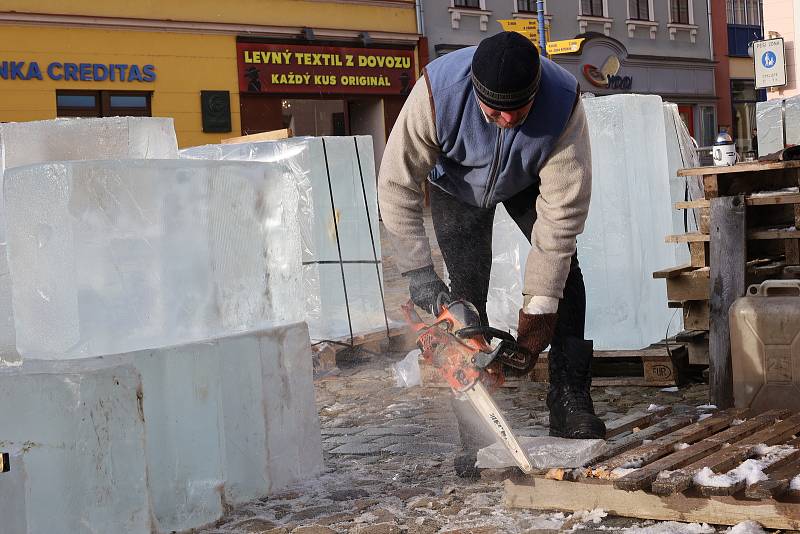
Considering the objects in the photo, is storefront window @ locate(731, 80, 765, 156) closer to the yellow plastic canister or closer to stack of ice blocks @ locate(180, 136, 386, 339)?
stack of ice blocks @ locate(180, 136, 386, 339)

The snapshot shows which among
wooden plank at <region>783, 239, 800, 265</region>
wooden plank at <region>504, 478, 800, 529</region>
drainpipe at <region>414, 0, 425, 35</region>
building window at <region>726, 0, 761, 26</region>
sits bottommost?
wooden plank at <region>504, 478, 800, 529</region>

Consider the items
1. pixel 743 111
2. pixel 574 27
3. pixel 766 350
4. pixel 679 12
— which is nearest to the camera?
pixel 766 350

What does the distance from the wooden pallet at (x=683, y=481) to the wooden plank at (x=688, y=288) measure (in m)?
1.40

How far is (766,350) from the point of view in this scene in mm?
4816

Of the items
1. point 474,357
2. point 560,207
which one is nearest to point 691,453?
point 474,357

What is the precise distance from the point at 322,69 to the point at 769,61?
25.9ft

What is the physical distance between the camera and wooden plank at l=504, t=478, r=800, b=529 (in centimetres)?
336

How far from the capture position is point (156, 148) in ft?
14.5

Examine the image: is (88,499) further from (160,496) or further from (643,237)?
(643,237)

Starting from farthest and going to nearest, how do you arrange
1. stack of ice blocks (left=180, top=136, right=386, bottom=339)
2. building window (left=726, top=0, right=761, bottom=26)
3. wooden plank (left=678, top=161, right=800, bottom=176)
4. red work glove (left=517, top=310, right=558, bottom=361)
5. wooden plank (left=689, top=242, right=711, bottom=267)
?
building window (left=726, top=0, right=761, bottom=26), stack of ice blocks (left=180, top=136, right=386, bottom=339), wooden plank (left=689, top=242, right=711, bottom=267), wooden plank (left=678, top=161, right=800, bottom=176), red work glove (left=517, top=310, right=558, bottom=361)

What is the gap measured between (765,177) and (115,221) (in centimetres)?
354

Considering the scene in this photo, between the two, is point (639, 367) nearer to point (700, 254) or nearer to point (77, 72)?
point (700, 254)

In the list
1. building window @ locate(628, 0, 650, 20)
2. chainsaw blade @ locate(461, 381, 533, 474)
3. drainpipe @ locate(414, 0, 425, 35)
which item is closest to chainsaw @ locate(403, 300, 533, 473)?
chainsaw blade @ locate(461, 381, 533, 474)

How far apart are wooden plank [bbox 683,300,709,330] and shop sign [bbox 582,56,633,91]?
1994cm
